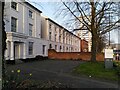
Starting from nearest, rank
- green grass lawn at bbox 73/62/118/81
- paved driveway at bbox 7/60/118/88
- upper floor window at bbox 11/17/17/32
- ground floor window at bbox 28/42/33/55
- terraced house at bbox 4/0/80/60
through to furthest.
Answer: paved driveway at bbox 7/60/118/88 → green grass lawn at bbox 73/62/118/81 → terraced house at bbox 4/0/80/60 → upper floor window at bbox 11/17/17/32 → ground floor window at bbox 28/42/33/55

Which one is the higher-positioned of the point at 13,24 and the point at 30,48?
the point at 13,24

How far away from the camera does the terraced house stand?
1319 inches

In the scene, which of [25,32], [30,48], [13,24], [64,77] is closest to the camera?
[64,77]

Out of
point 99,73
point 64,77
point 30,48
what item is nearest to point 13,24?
point 30,48

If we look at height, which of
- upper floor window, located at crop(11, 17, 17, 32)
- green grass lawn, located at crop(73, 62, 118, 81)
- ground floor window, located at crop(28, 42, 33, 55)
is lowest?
green grass lawn, located at crop(73, 62, 118, 81)

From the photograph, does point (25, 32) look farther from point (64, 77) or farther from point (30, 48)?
point (64, 77)

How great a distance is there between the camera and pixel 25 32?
40.9m

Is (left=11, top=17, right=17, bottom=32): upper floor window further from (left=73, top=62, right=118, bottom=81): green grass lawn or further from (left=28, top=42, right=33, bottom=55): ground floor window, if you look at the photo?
(left=73, top=62, right=118, bottom=81): green grass lawn

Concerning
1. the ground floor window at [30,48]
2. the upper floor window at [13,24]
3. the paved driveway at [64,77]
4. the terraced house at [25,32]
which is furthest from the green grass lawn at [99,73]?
the ground floor window at [30,48]

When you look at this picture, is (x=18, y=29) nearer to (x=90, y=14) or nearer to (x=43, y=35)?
(x=90, y=14)

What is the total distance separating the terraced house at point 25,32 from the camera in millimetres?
33500

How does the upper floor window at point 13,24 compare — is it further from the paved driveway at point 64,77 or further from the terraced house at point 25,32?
the paved driveway at point 64,77

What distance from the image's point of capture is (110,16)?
1130 inches

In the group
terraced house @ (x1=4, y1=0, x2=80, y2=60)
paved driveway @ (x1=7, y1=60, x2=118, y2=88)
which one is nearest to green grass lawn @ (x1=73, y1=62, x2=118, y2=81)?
paved driveway @ (x1=7, y1=60, x2=118, y2=88)
